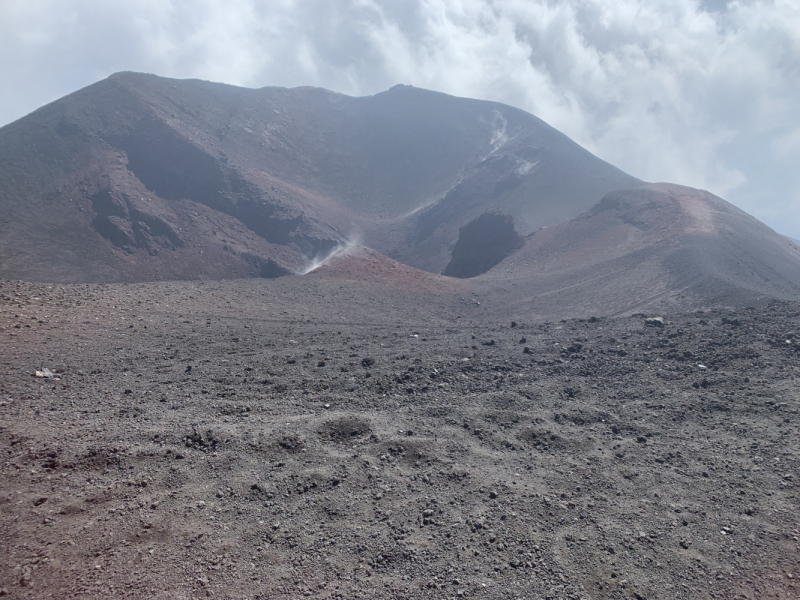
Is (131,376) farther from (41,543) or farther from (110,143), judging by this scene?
(110,143)

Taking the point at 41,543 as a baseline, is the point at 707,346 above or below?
above

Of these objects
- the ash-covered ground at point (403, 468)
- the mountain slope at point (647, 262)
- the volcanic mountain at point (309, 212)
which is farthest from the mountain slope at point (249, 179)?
the ash-covered ground at point (403, 468)

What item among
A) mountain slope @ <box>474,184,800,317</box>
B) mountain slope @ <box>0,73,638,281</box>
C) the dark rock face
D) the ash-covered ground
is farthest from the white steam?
the ash-covered ground

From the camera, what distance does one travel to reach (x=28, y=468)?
5695 mm

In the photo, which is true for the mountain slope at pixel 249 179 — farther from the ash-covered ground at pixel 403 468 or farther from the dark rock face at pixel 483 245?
the ash-covered ground at pixel 403 468

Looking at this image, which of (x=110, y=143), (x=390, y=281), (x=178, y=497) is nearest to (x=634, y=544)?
(x=178, y=497)

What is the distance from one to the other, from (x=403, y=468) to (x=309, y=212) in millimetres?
30392

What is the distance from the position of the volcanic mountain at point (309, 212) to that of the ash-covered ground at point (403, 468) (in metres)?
9.90

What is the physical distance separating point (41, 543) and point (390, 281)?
20324 millimetres

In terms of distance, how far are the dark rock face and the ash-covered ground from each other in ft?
69.2

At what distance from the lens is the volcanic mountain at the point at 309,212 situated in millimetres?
21656

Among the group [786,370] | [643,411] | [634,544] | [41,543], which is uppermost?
[786,370]

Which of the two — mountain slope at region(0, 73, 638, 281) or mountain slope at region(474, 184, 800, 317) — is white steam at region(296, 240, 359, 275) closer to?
mountain slope at region(0, 73, 638, 281)

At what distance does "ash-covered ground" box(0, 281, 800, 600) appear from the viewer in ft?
14.5
